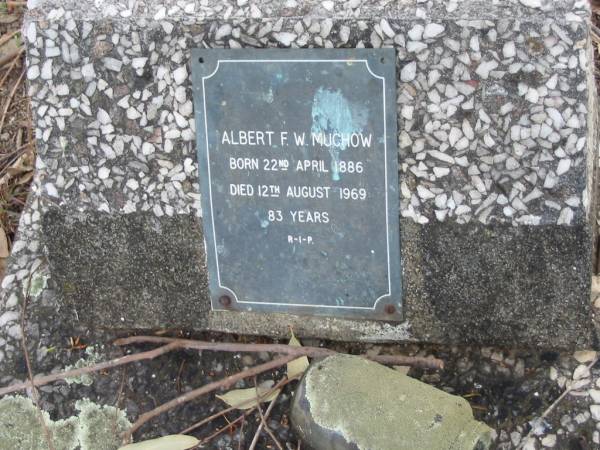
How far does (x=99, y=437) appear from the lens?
6.91ft

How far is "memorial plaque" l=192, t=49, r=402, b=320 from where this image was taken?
179cm

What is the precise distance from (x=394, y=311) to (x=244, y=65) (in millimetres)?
643

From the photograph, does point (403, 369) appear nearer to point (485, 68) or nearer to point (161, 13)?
point (485, 68)

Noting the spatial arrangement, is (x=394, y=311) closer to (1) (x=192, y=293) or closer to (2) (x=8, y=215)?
(1) (x=192, y=293)

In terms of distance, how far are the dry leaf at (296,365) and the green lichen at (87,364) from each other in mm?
511

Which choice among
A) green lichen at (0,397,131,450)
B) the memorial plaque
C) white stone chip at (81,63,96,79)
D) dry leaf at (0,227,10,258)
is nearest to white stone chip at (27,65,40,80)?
white stone chip at (81,63,96,79)

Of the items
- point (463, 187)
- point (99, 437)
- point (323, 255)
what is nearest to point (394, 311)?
point (323, 255)

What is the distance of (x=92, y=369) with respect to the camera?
2.11 meters

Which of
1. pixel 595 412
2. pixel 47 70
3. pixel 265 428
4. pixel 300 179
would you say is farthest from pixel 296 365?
pixel 47 70

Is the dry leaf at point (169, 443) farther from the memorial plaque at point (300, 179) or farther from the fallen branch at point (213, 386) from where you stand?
the memorial plaque at point (300, 179)

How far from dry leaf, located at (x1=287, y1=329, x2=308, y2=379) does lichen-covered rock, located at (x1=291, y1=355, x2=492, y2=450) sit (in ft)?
0.53

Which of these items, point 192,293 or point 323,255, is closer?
point 323,255

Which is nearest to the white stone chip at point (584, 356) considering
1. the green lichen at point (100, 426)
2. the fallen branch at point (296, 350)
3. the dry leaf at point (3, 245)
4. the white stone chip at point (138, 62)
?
the fallen branch at point (296, 350)

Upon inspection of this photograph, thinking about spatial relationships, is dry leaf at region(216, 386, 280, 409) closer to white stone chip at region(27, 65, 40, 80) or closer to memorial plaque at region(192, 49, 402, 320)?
memorial plaque at region(192, 49, 402, 320)
